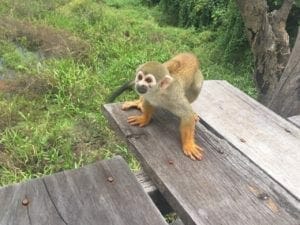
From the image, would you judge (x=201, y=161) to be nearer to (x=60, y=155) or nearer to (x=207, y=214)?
(x=207, y=214)

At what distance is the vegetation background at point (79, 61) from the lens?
3.76 metres

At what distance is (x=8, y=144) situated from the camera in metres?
3.72

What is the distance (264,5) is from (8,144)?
2.75 m

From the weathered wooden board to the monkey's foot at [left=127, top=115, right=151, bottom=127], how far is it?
421mm

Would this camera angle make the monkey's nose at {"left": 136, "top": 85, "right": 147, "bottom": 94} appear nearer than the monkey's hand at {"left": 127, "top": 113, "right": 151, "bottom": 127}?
No

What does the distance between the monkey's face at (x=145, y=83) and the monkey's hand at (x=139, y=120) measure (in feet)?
0.40

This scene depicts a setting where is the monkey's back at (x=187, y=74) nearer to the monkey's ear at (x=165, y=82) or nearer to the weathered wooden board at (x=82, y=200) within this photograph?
the monkey's ear at (x=165, y=82)

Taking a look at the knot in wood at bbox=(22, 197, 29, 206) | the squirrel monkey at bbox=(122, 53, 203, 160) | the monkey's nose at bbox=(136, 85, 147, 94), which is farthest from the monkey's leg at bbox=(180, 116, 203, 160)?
the knot in wood at bbox=(22, 197, 29, 206)

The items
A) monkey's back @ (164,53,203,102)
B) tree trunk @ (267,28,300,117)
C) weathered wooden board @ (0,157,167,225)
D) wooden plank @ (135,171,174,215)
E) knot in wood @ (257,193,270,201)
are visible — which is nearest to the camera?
weathered wooden board @ (0,157,167,225)

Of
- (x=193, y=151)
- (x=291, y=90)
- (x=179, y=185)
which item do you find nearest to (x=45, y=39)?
(x=291, y=90)

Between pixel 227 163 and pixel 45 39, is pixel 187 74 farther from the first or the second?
pixel 45 39

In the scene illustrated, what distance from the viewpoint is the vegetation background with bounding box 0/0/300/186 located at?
376cm

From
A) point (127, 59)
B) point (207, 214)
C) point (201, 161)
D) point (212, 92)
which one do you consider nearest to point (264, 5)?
point (127, 59)

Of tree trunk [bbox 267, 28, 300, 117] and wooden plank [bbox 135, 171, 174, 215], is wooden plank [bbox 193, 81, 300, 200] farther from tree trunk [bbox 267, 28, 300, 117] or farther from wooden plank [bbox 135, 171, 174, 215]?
tree trunk [bbox 267, 28, 300, 117]
